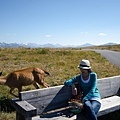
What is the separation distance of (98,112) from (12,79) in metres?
3.88

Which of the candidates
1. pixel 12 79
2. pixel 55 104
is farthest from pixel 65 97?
pixel 12 79

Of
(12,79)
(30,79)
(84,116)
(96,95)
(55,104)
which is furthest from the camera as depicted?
(30,79)

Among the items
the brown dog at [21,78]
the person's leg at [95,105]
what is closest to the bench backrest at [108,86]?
the person's leg at [95,105]

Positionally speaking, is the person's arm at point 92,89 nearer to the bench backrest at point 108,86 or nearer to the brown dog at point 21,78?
the bench backrest at point 108,86

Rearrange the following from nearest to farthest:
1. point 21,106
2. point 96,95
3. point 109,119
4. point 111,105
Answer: point 21,106
point 96,95
point 111,105
point 109,119

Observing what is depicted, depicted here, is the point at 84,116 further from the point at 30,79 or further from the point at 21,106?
the point at 30,79

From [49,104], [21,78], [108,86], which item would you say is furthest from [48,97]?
[21,78]

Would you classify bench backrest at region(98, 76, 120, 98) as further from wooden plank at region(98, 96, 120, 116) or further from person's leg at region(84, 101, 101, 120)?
person's leg at region(84, 101, 101, 120)

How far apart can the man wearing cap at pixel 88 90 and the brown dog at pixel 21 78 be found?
3.27 meters

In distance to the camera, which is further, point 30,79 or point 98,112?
point 30,79

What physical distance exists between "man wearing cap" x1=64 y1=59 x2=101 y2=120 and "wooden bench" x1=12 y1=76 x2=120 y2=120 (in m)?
0.22

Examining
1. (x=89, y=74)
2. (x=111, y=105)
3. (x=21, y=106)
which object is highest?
(x=89, y=74)

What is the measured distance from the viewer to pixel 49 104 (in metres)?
5.30

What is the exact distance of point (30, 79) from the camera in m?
→ 8.68
